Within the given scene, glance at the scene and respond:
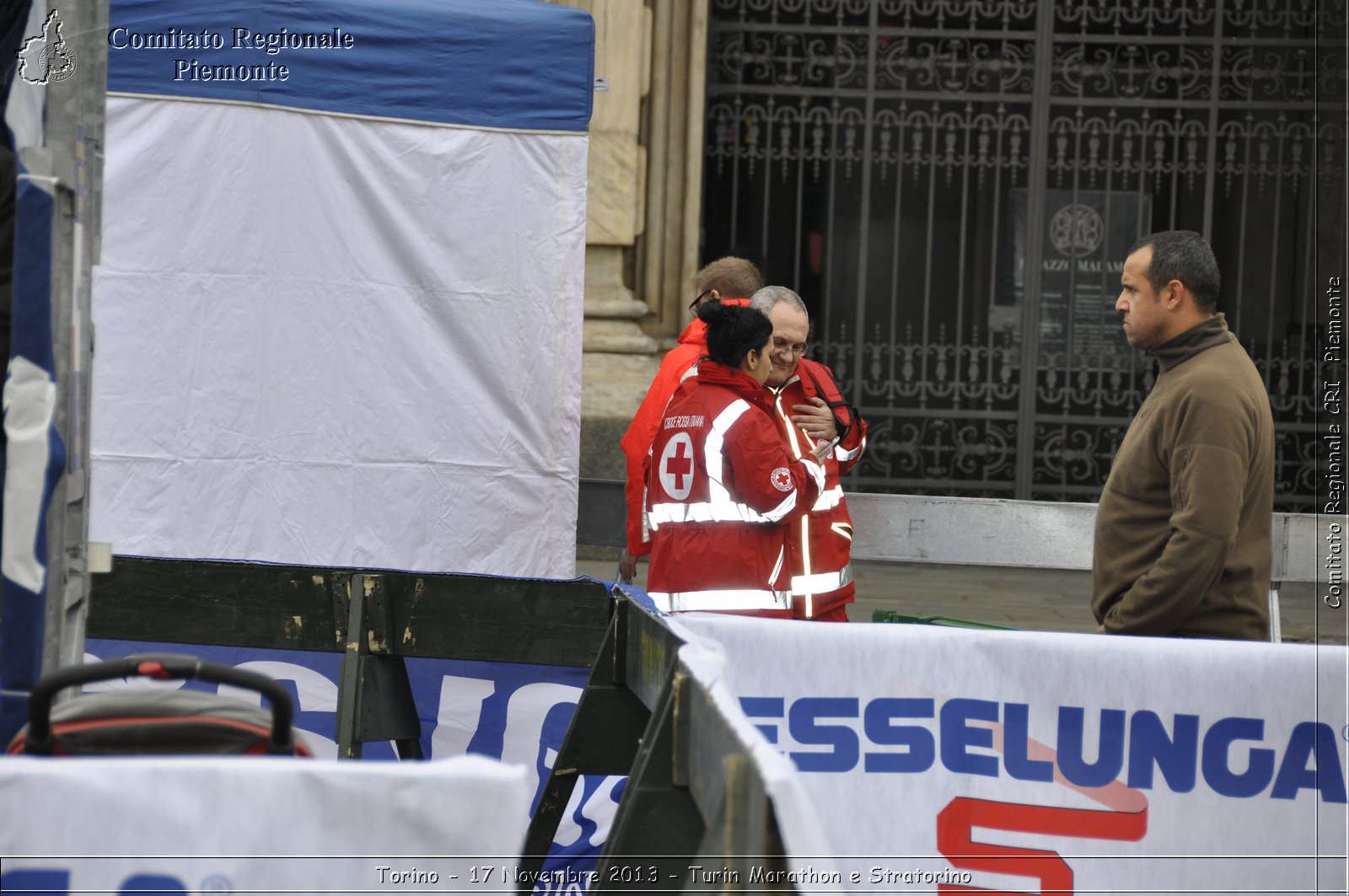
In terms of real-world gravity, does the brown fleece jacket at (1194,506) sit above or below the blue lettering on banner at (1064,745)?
above

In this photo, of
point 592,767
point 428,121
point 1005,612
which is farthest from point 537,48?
point 1005,612

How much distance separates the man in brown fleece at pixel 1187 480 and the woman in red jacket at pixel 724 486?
100 cm

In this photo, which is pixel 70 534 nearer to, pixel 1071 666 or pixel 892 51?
pixel 1071 666

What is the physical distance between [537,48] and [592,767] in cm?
316

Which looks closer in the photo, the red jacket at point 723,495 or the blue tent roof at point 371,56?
the red jacket at point 723,495

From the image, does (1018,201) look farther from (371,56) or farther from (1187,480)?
(1187,480)

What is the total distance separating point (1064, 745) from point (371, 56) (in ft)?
12.5

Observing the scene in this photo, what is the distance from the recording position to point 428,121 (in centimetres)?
552

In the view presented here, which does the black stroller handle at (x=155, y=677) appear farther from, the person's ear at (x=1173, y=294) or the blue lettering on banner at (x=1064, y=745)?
the person's ear at (x=1173, y=294)

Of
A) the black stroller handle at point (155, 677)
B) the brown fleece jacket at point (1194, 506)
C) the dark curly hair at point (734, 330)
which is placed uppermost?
the dark curly hair at point (734, 330)

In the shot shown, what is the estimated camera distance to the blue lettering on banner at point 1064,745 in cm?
301

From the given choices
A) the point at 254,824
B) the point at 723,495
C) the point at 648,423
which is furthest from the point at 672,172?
the point at 254,824

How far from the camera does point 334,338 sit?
549 centimetres

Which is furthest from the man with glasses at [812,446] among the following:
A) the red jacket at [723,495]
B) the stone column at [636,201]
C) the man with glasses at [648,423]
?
the stone column at [636,201]
